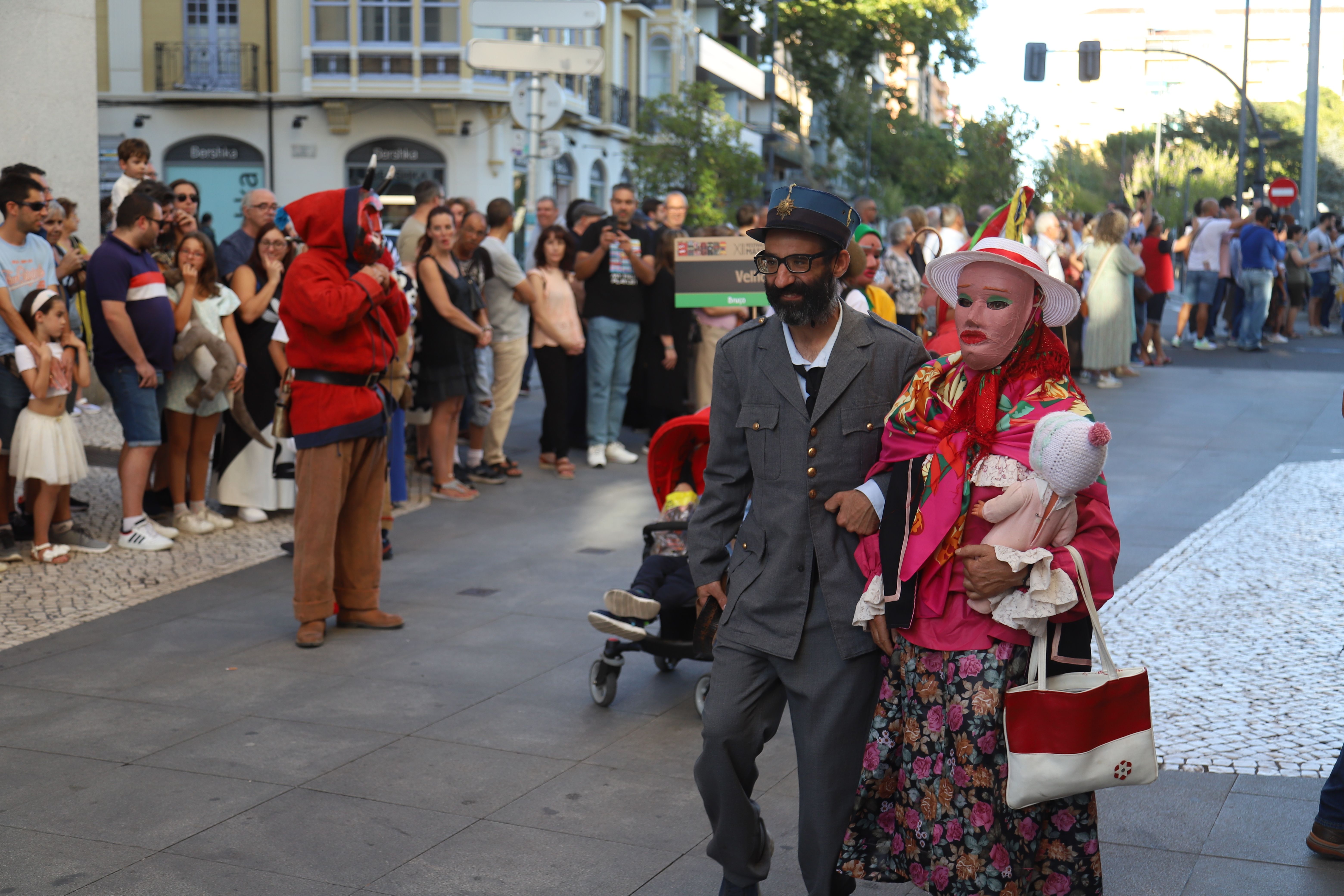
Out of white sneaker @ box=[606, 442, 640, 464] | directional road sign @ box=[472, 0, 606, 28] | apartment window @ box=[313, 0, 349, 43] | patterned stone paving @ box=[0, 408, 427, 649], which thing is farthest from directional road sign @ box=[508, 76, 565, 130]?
apartment window @ box=[313, 0, 349, 43]

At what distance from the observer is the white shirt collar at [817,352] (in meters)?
3.66

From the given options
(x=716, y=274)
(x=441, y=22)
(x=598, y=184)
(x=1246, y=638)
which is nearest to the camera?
(x=1246, y=638)

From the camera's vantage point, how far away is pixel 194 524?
9258mm

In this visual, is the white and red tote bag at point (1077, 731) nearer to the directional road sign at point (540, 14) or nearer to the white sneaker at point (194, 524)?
the white sneaker at point (194, 524)

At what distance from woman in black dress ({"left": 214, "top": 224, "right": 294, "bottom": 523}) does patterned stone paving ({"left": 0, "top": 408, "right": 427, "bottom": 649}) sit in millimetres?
173

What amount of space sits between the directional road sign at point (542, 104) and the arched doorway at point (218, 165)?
25.1 metres

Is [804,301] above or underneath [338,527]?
above

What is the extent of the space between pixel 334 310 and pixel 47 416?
8.86ft

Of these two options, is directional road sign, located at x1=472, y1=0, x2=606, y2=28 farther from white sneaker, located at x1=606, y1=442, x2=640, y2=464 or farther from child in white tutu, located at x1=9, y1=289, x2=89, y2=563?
child in white tutu, located at x1=9, y1=289, x2=89, y2=563

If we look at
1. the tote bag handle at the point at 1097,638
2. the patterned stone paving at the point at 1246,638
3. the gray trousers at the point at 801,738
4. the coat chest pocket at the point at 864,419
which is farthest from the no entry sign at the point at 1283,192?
the tote bag handle at the point at 1097,638

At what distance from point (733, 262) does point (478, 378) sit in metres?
2.16

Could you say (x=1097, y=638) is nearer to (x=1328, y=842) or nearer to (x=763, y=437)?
(x=763, y=437)

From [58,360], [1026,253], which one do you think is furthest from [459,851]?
[58,360]

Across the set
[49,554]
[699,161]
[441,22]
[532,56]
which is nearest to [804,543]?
[49,554]
